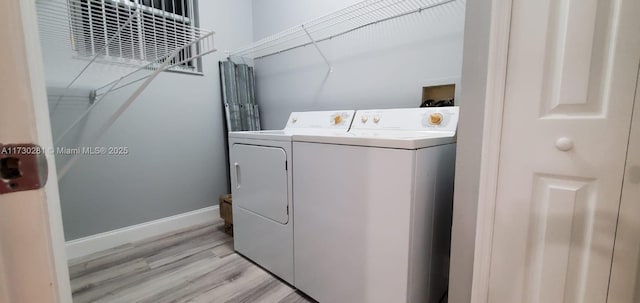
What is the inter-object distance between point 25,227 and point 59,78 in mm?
2239

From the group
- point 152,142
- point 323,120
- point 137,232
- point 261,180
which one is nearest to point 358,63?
point 323,120

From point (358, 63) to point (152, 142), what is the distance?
1.97 m

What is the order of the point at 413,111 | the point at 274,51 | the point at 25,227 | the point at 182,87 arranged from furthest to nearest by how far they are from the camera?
the point at 274,51, the point at 182,87, the point at 413,111, the point at 25,227

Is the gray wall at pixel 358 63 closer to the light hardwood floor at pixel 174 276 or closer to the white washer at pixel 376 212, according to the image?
the white washer at pixel 376 212

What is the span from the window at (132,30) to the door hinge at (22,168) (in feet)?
3.90

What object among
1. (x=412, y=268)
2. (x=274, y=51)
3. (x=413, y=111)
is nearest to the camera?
(x=412, y=268)

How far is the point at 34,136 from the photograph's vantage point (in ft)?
1.18

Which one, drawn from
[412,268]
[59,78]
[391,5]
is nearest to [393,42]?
[391,5]

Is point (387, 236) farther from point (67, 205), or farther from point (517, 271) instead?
point (67, 205)

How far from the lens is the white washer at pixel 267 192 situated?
63.5 inches

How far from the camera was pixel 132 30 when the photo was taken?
154cm

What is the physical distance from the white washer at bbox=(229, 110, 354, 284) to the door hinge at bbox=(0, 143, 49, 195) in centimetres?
120

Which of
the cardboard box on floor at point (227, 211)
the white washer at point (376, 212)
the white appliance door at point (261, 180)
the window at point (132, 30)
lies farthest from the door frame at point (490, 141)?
the cardboard box on floor at point (227, 211)

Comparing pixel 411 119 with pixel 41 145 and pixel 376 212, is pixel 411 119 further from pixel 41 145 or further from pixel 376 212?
pixel 41 145
